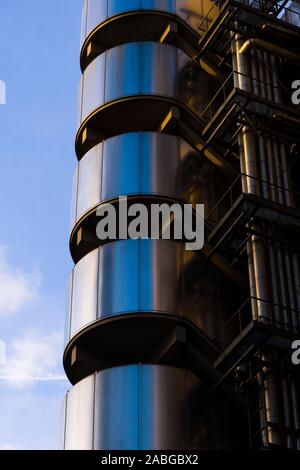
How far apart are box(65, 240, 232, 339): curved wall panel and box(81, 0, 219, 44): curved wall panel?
40.4 ft

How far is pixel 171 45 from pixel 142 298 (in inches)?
511

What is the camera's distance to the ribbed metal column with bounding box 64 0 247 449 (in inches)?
1524

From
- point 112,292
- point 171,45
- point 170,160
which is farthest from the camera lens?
point 171,45

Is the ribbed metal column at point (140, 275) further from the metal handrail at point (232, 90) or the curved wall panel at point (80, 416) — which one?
the metal handrail at point (232, 90)

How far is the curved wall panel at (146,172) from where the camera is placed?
43.9m

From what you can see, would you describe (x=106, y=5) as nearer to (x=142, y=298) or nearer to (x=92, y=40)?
(x=92, y=40)

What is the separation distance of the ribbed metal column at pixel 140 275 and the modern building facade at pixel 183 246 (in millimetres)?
58

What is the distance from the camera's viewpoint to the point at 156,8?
4975 centimetres

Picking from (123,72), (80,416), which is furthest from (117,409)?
(123,72)

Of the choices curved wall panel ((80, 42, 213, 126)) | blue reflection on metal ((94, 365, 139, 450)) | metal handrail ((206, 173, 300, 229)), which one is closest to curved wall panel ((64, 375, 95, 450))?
blue reflection on metal ((94, 365, 139, 450))

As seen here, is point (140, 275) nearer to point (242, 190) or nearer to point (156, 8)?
point (242, 190)

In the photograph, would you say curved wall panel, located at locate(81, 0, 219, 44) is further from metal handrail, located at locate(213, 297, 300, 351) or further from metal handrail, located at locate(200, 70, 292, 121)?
metal handrail, located at locate(213, 297, 300, 351)
